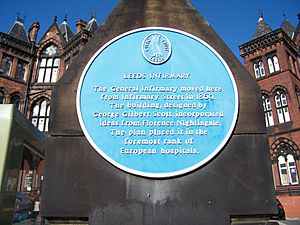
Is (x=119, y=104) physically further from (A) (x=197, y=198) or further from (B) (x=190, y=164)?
(A) (x=197, y=198)

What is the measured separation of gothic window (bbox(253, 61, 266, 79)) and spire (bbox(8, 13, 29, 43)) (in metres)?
24.2

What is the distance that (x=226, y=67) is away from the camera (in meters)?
4.32

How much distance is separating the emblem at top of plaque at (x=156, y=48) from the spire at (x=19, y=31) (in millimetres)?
27341

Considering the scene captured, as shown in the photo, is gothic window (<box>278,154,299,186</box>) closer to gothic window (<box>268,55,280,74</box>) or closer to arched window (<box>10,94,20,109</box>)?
gothic window (<box>268,55,280,74</box>)

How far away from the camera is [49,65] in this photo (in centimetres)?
2759

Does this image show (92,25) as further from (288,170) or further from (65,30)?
(288,170)

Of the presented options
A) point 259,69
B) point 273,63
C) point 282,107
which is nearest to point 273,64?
point 273,63

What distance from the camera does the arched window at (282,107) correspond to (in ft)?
76.5

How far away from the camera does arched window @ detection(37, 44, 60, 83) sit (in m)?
26.8

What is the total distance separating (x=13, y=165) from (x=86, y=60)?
6.69ft

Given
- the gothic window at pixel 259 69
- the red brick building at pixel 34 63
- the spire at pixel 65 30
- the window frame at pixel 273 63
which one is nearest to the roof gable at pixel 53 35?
the red brick building at pixel 34 63

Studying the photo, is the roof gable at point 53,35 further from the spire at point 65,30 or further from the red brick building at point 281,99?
the red brick building at point 281,99

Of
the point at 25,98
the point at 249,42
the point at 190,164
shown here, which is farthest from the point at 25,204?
the point at 249,42

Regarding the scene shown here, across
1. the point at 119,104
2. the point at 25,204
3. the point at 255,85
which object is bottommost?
the point at 25,204
